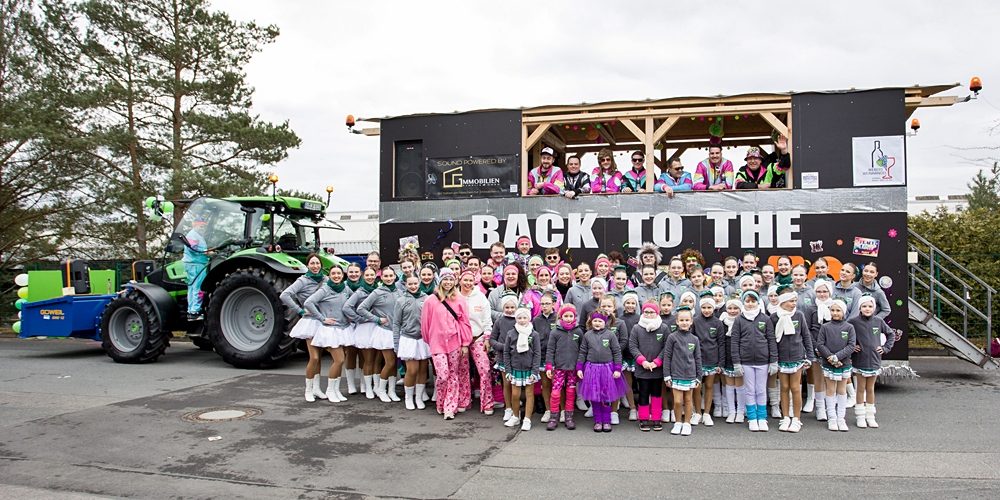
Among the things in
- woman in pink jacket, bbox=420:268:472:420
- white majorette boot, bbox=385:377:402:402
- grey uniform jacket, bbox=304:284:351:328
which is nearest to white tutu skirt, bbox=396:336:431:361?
woman in pink jacket, bbox=420:268:472:420

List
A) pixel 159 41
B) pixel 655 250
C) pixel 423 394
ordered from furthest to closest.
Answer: pixel 159 41 → pixel 655 250 → pixel 423 394

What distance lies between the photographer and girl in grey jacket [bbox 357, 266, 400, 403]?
8.13 metres

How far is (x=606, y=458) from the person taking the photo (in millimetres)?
5711

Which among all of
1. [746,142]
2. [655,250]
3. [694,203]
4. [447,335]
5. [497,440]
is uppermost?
[746,142]

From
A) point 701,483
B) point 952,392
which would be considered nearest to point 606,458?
point 701,483

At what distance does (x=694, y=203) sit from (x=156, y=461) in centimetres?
666

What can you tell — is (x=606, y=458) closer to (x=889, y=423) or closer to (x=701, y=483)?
(x=701, y=483)

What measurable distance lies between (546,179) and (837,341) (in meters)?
4.23

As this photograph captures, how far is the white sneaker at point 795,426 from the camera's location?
21.7 ft

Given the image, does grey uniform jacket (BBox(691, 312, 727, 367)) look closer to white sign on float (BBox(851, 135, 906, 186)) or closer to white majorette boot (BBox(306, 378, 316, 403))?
white sign on float (BBox(851, 135, 906, 186))

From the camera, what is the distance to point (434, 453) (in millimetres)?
5930

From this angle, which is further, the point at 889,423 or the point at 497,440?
A: the point at 889,423

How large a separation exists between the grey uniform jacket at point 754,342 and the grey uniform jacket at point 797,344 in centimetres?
9

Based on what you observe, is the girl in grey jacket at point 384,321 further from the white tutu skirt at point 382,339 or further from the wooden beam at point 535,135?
the wooden beam at point 535,135
